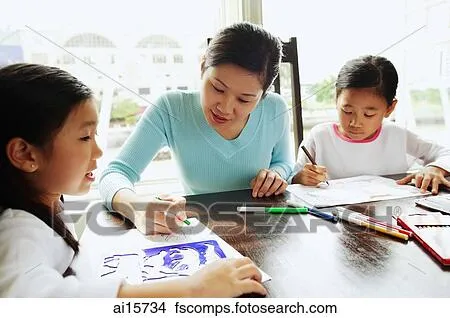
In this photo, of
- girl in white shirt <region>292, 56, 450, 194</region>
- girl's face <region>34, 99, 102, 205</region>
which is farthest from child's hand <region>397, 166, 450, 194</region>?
girl's face <region>34, 99, 102, 205</region>

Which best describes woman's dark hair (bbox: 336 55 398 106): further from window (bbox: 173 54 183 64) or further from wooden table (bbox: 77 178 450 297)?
window (bbox: 173 54 183 64)

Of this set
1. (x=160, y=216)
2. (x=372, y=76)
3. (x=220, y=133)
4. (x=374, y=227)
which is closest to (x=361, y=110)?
(x=372, y=76)

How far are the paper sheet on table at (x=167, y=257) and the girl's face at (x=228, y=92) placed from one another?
306 mm

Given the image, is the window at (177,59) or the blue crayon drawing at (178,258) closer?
the blue crayon drawing at (178,258)

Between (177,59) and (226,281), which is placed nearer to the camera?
(226,281)

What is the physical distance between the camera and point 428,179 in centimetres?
76

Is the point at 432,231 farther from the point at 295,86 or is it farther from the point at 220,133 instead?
the point at 295,86

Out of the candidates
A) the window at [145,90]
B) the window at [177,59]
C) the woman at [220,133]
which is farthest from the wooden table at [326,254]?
the window at [177,59]

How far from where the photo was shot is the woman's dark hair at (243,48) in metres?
0.72

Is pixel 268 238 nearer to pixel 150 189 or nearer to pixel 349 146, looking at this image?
pixel 349 146

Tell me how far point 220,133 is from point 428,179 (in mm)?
447

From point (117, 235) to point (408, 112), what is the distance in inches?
45.5

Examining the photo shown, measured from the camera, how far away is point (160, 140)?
32.4 inches

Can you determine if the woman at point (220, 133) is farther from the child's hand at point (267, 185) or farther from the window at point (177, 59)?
the window at point (177, 59)
